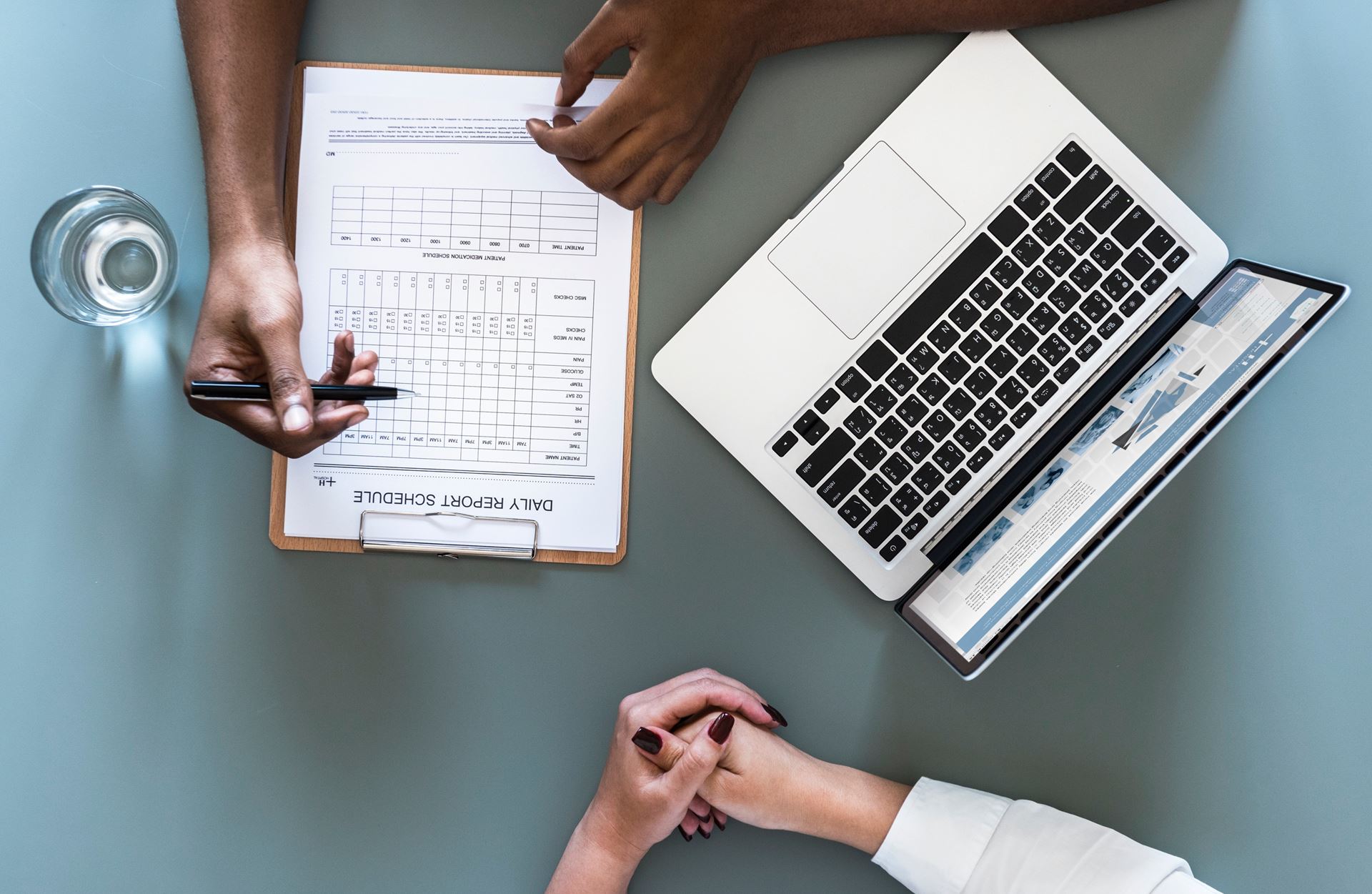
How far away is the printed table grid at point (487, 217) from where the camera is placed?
2.71 ft

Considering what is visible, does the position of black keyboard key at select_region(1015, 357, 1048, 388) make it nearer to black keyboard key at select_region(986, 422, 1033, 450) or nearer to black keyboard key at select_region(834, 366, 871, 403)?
black keyboard key at select_region(986, 422, 1033, 450)

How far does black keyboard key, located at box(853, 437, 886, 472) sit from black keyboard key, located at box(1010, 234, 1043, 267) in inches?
8.7

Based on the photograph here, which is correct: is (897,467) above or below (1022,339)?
below

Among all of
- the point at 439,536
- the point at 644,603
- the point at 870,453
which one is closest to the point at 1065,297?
the point at 870,453

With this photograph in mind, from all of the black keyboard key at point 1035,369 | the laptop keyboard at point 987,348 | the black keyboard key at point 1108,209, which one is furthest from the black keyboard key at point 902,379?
the black keyboard key at point 1108,209

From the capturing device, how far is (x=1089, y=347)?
79 cm

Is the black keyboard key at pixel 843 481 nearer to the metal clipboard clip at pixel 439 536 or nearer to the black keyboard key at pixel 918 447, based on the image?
the black keyboard key at pixel 918 447

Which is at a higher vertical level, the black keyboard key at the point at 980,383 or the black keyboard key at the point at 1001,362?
the black keyboard key at the point at 1001,362

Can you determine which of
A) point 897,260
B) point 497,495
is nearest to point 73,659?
point 497,495

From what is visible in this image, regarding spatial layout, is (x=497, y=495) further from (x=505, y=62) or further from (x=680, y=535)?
(x=505, y=62)

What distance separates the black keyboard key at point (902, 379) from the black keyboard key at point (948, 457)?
0.22 feet

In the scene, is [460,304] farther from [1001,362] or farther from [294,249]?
[1001,362]

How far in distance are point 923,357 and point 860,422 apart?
0.28ft

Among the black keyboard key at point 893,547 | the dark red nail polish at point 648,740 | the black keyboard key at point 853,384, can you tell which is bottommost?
the dark red nail polish at point 648,740
